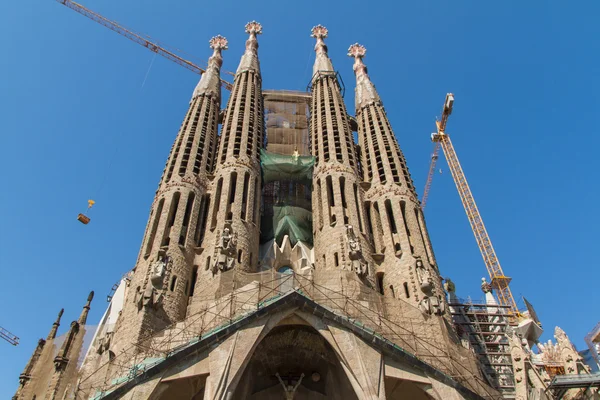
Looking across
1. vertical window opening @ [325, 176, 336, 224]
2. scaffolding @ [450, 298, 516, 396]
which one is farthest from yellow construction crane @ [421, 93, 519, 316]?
vertical window opening @ [325, 176, 336, 224]

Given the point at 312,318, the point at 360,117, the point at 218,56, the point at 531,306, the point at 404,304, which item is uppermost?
the point at 218,56

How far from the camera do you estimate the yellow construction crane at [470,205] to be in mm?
50944

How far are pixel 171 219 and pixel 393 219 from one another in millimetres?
12270

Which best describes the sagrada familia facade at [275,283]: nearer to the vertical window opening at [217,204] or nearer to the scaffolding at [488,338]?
the vertical window opening at [217,204]

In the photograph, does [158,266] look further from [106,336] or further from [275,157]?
[275,157]

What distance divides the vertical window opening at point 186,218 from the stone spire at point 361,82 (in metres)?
16.4

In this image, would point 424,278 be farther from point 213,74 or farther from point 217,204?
point 213,74

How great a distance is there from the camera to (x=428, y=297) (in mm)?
24422

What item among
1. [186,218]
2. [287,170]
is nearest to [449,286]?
[287,170]

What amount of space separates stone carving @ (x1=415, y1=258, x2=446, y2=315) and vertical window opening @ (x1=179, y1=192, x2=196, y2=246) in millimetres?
11905

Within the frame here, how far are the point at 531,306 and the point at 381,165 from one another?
21521 millimetres

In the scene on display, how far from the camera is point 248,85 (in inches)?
1586

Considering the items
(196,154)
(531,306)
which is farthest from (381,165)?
(531,306)

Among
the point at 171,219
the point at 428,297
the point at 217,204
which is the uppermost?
the point at 217,204
